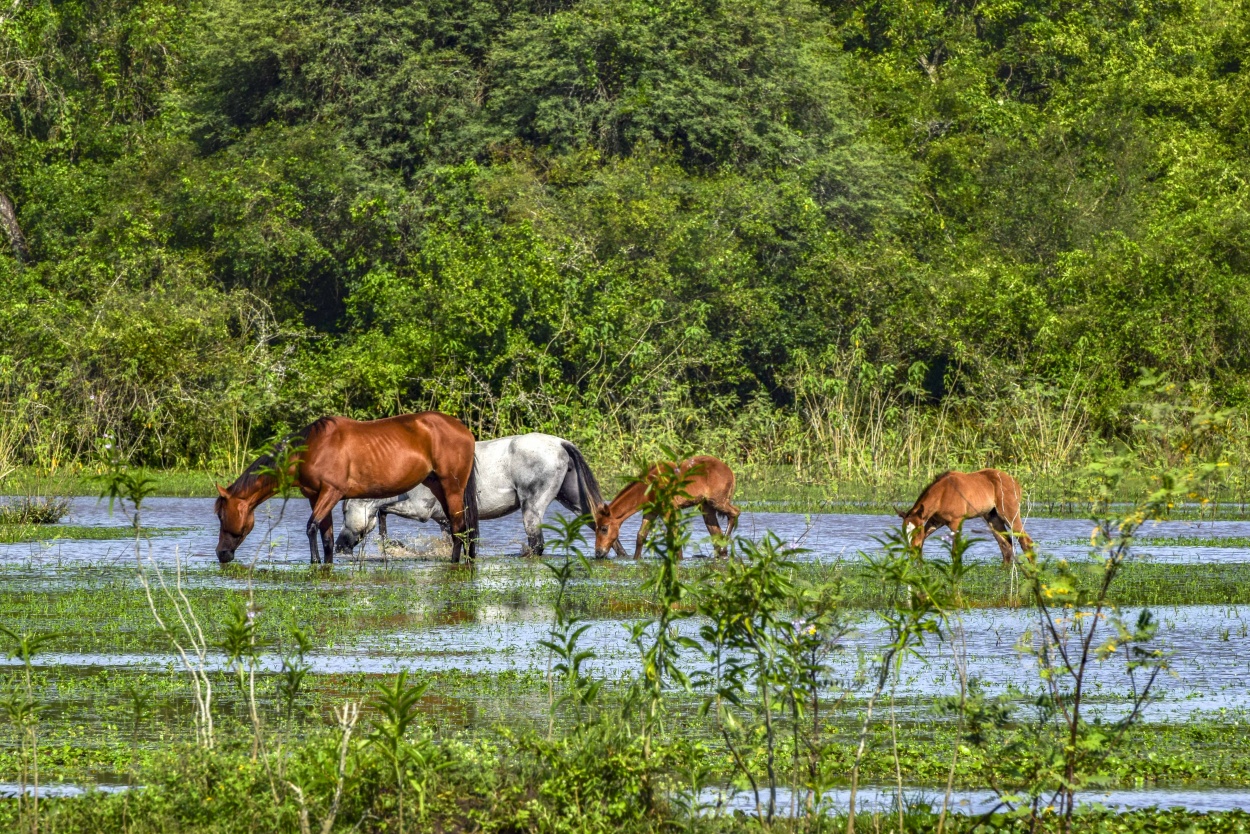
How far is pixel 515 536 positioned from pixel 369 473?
4.62 meters

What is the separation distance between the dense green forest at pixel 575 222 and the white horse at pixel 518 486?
32.7ft

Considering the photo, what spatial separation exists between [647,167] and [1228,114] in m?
14.0

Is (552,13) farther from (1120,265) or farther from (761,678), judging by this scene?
(761,678)

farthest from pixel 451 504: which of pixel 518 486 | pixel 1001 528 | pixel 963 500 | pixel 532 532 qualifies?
pixel 1001 528

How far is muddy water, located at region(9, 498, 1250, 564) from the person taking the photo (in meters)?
18.8

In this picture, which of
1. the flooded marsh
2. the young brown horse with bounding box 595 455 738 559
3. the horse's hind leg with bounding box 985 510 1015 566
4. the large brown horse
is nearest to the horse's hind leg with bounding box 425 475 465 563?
the large brown horse

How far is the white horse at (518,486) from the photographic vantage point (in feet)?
65.4

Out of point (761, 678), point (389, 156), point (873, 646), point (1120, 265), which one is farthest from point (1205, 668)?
point (389, 156)

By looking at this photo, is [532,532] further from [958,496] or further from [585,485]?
[958,496]

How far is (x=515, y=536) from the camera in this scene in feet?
75.0

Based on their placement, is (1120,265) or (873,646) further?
(1120,265)

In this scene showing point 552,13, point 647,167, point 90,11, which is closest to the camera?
point 647,167

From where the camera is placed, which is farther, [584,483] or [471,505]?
[584,483]

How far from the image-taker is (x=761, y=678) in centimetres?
658
